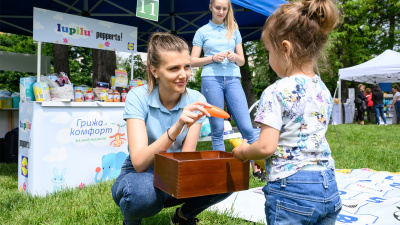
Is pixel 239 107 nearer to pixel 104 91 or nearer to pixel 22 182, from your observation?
pixel 104 91

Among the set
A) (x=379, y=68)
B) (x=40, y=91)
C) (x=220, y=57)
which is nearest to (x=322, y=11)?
(x=220, y=57)

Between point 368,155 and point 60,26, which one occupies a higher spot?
point 60,26

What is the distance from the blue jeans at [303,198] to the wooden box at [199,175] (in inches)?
10.1

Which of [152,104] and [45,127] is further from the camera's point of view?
[45,127]

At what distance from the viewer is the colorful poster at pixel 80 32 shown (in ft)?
9.61

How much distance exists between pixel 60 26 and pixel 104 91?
0.73m

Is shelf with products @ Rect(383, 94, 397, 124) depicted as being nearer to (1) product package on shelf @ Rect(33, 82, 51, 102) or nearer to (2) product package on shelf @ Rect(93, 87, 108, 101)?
(2) product package on shelf @ Rect(93, 87, 108, 101)

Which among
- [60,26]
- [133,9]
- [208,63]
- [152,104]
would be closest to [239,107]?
[208,63]

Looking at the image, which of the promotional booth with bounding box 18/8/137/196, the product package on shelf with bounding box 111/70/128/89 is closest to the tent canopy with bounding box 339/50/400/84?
the product package on shelf with bounding box 111/70/128/89

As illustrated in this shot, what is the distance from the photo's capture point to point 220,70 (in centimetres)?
294

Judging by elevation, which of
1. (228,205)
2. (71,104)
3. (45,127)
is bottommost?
(228,205)

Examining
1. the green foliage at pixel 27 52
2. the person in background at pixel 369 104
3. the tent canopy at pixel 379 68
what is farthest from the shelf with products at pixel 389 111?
the green foliage at pixel 27 52

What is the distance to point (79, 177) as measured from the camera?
3.03m

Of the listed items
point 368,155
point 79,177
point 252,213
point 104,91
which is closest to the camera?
point 252,213
